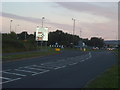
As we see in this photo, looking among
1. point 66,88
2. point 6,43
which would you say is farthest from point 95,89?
point 6,43

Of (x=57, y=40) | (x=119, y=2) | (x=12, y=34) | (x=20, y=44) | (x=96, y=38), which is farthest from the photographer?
(x=96, y=38)

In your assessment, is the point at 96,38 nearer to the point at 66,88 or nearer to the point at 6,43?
the point at 6,43

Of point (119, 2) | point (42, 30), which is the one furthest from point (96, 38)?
point (119, 2)

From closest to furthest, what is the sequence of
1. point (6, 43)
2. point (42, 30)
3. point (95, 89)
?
point (95, 89)
point (6, 43)
point (42, 30)

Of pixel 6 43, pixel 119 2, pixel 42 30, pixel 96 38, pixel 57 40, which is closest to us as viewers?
pixel 119 2

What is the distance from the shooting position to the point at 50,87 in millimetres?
10680

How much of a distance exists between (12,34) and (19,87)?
61.3 metres

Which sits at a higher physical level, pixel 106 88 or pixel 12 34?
pixel 12 34

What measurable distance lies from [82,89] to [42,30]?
46594mm

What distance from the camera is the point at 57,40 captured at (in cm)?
12019

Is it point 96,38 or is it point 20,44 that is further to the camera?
point 96,38

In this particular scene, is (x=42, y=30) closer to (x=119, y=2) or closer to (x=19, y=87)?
(x=119, y=2)

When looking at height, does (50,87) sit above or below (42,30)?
below

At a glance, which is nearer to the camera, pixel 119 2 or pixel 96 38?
pixel 119 2
